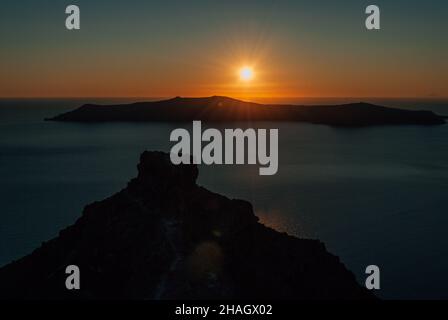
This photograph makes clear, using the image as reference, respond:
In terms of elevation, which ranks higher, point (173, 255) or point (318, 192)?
point (318, 192)

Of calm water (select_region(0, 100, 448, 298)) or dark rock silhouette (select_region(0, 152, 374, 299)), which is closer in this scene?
dark rock silhouette (select_region(0, 152, 374, 299))

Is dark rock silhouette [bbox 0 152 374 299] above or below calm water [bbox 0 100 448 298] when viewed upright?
below

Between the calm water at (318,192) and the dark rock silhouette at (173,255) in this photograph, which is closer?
the dark rock silhouette at (173,255)

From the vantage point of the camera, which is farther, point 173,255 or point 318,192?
point 318,192

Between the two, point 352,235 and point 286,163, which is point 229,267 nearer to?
point 352,235
